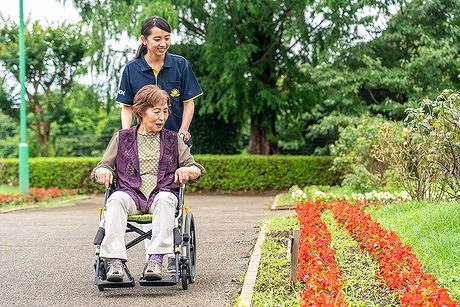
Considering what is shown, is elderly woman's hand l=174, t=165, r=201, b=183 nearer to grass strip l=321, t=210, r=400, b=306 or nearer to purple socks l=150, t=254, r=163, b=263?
purple socks l=150, t=254, r=163, b=263

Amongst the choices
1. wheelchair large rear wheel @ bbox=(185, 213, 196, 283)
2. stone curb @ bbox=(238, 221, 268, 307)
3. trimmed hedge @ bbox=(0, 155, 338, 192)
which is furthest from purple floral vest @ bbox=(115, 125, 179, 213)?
trimmed hedge @ bbox=(0, 155, 338, 192)

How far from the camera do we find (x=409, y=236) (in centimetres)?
735

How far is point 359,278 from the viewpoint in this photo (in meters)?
5.71

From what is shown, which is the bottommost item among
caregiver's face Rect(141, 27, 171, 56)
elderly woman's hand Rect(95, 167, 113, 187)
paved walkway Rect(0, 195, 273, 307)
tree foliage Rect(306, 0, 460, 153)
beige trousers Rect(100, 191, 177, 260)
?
paved walkway Rect(0, 195, 273, 307)

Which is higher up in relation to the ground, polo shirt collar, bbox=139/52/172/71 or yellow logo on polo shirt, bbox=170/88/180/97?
polo shirt collar, bbox=139/52/172/71

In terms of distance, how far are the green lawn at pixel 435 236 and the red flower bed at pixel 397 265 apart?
237 mm

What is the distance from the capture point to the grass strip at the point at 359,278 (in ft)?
16.4

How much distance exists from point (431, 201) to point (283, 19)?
11.5 m

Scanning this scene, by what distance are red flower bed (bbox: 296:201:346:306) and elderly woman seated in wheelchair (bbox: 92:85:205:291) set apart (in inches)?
30.6

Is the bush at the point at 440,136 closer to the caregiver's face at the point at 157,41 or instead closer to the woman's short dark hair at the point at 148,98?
the caregiver's face at the point at 157,41

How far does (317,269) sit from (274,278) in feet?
2.54

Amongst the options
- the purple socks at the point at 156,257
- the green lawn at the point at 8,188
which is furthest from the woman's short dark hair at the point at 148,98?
the green lawn at the point at 8,188

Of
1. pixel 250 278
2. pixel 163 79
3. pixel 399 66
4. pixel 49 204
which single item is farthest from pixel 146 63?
pixel 399 66

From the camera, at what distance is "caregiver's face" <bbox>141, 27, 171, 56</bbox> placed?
19.9 feet
